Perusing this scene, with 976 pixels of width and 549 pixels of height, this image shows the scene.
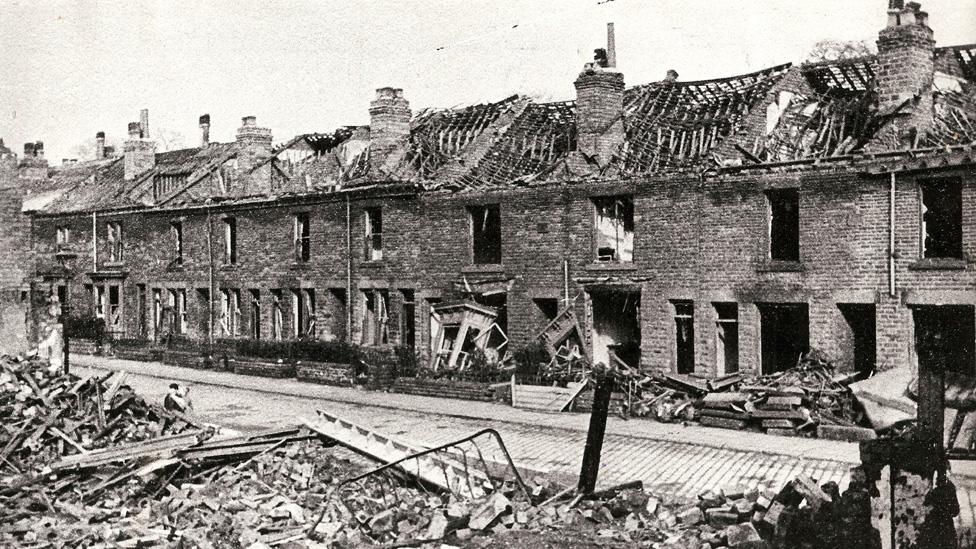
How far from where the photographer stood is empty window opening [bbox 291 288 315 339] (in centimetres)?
3117

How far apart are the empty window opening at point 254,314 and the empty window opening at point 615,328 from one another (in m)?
16.0

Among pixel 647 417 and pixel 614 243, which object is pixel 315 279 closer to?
pixel 614 243

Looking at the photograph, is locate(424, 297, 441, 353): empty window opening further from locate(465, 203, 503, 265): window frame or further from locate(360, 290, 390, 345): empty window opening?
locate(360, 290, 390, 345): empty window opening

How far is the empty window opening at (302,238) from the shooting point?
104 feet

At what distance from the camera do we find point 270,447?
14352 mm

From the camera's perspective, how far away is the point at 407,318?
92.5ft

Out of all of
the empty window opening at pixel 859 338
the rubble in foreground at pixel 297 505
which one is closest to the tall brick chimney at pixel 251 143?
the rubble in foreground at pixel 297 505

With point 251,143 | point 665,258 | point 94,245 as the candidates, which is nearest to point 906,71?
point 665,258

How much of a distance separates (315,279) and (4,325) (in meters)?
10.2

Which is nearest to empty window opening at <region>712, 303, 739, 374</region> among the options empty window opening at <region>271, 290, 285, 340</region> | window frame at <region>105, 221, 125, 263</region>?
empty window opening at <region>271, 290, 285, 340</region>

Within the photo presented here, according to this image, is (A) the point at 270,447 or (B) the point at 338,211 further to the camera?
(B) the point at 338,211

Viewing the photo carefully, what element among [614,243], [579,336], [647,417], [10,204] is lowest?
[647,417]

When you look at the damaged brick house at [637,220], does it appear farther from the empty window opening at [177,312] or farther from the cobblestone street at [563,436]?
the cobblestone street at [563,436]

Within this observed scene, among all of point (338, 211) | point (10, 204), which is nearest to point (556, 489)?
point (338, 211)
